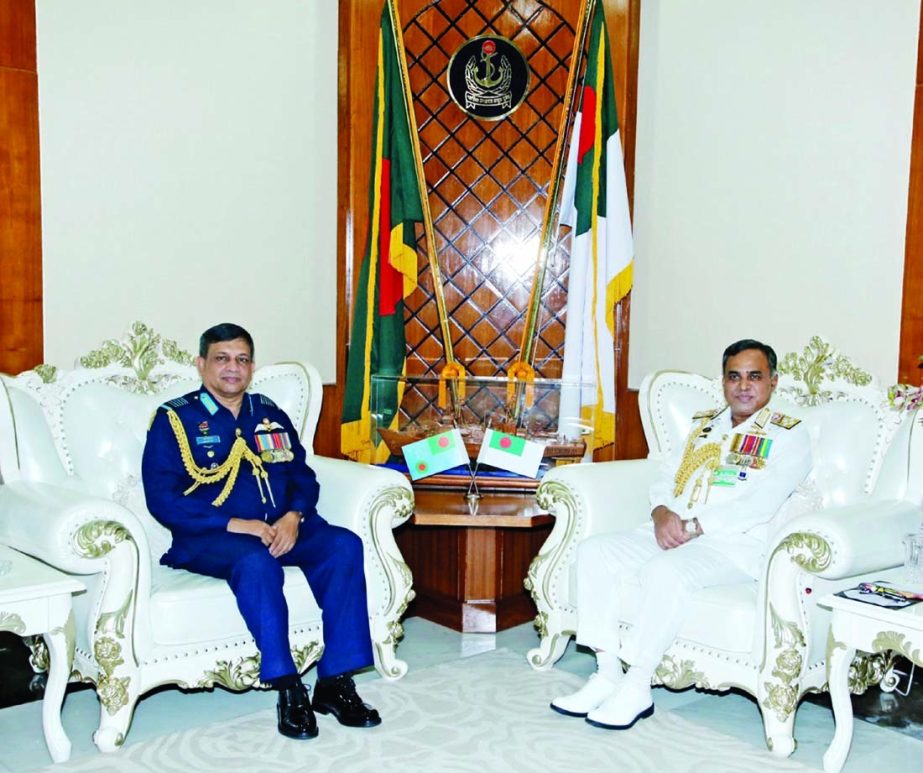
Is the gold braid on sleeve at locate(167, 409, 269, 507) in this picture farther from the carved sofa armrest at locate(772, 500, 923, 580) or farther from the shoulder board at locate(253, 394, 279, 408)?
the carved sofa armrest at locate(772, 500, 923, 580)

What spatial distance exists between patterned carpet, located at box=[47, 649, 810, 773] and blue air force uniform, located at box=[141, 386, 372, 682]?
19cm

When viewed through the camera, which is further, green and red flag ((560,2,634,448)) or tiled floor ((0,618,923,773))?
green and red flag ((560,2,634,448))

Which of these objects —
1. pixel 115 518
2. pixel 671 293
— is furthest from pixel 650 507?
pixel 115 518

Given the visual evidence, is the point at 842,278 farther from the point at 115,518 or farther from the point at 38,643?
the point at 38,643

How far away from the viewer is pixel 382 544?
10.00 feet

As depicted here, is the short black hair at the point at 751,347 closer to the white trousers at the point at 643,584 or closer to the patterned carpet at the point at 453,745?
the white trousers at the point at 643,584

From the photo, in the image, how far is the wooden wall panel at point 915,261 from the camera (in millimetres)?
3412

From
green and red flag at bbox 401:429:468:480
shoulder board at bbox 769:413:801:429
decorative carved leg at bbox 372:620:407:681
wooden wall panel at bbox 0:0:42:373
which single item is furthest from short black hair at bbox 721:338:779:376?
wooden wall panel at bbox 0:0:42:373

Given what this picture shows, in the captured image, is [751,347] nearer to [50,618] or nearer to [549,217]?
[549,217]

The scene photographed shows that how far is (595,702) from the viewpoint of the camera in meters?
2.84

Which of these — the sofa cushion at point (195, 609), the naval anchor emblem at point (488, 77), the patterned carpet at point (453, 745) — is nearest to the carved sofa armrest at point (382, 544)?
the patterned carpet at point (453, 745)

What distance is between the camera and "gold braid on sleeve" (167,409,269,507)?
2.89 m

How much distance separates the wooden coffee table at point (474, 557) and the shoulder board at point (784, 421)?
84 cm

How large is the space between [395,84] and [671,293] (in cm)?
145
